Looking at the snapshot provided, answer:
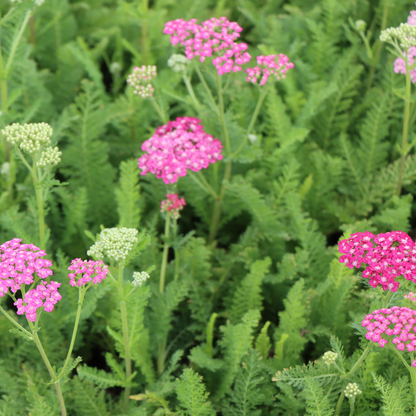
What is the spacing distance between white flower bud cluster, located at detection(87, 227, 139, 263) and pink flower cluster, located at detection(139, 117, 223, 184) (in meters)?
0.63

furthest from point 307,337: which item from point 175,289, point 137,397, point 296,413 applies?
point 137,397

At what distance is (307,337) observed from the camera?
309 cm

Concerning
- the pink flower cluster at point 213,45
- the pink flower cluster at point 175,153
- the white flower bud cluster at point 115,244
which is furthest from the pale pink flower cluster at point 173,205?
the pink flower cluster at point 213,45

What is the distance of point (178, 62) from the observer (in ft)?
10.6

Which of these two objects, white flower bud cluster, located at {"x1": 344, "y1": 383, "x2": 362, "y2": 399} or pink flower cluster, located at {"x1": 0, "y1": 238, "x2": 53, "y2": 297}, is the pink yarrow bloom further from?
pink flower cluster, located at {"x1": 0, "y1": 238, "x2": 53, "y2": 297}

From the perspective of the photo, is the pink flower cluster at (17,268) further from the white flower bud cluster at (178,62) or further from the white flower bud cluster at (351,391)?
the white flower bud cluster at (178,62)

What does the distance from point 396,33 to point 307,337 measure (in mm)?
1772

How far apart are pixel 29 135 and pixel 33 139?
3 cm

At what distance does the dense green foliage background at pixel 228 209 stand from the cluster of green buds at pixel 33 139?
0.41 meters

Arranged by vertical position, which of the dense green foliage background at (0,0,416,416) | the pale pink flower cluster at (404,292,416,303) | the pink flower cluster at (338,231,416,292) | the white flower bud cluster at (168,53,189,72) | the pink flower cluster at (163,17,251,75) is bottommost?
the dense green foliage background at (0,0,416,416)

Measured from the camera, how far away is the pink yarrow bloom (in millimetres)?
1945

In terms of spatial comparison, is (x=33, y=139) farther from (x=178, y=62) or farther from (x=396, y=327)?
(x=396, y=327)

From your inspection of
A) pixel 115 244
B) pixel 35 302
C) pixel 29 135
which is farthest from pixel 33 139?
pixel 35 302

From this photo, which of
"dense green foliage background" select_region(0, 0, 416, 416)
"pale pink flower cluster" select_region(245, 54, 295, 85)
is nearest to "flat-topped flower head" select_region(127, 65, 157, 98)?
"dense green foliage background" select_region(0, 0, 416, 416)
